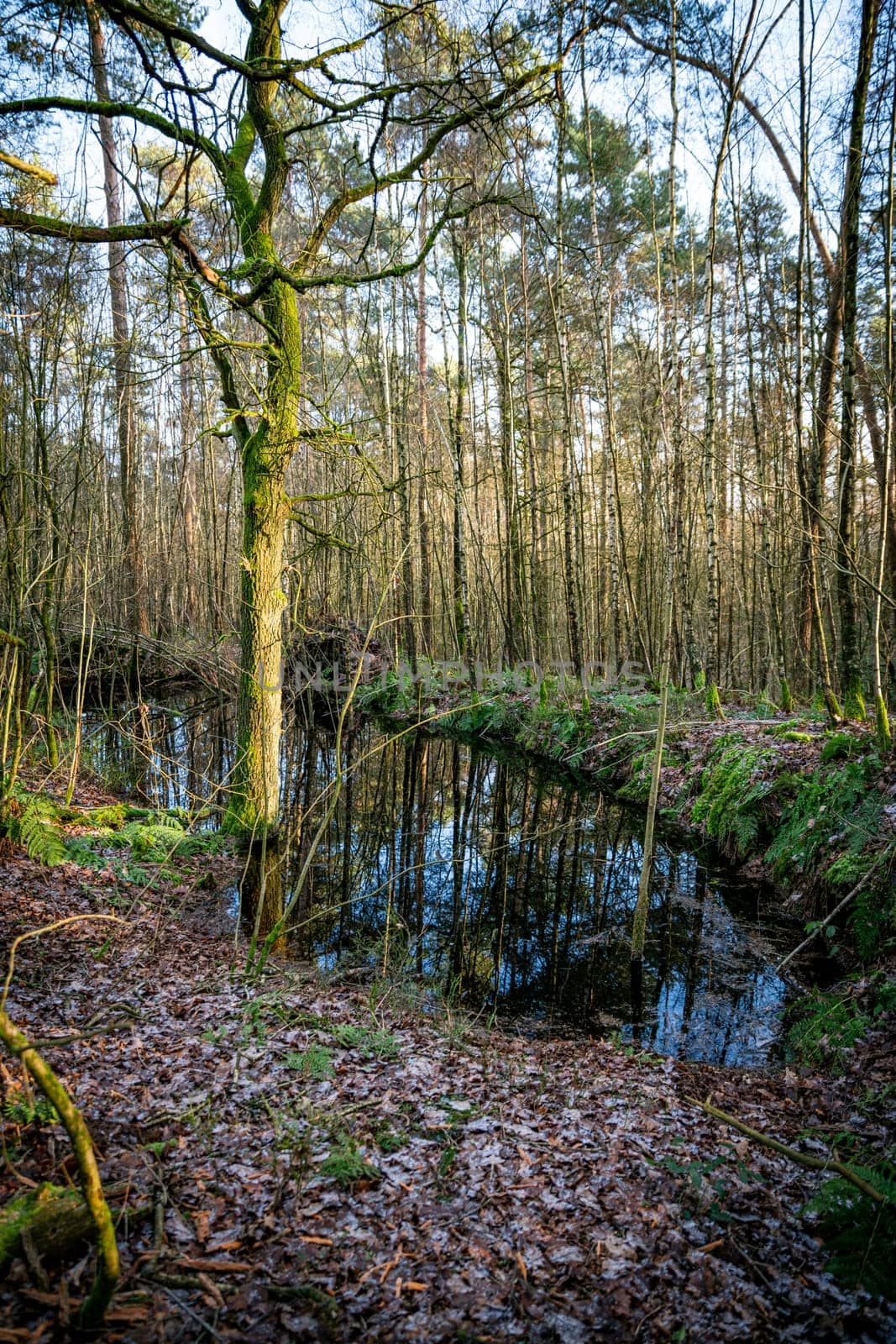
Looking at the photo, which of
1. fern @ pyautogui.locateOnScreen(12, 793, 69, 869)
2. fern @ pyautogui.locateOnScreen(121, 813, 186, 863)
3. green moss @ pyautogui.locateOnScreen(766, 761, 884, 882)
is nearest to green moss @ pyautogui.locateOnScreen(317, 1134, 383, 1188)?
fern @ pyautogui.locateOnScreen(12, 793, 69, 869)

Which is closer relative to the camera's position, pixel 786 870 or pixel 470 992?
pixel 470 992

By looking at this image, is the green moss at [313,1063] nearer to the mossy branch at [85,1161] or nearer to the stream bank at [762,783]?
the mossy branch at [85,1161]

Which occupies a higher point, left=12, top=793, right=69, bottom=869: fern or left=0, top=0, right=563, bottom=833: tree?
left=0, top=0, right=563, bottom=833: tree

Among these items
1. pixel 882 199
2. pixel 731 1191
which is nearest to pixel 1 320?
pixel 731 1191

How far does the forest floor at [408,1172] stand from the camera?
1.87m

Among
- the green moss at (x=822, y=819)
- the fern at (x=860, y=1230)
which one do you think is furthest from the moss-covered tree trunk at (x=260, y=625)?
the fern at (x=860, y=1230)

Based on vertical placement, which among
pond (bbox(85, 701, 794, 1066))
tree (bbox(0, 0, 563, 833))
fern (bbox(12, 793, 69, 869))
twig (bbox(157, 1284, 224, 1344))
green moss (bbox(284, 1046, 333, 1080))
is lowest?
pond (bbox(85, 701, 794, 1066))

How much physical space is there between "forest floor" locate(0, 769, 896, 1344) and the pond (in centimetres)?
72

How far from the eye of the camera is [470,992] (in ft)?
15.3

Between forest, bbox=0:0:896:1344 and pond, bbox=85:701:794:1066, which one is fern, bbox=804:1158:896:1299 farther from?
pond, bbox=85:701:794:1066

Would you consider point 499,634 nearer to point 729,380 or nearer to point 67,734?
point 729,380

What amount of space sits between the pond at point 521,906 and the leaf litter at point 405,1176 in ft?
2.48

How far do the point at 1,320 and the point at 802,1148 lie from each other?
26.3ft

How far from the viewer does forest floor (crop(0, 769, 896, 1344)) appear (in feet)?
6.15
